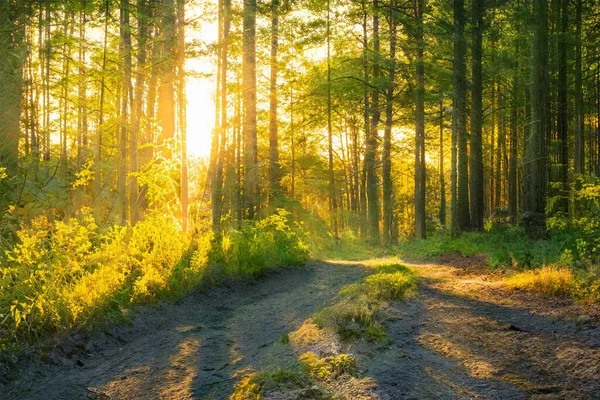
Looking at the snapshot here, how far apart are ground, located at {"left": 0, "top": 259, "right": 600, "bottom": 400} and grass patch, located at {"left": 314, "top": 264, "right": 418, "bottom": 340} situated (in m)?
0.17

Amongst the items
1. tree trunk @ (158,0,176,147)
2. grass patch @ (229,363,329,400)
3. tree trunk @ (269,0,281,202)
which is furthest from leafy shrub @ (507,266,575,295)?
tree trunk @ (269,0,281,202)

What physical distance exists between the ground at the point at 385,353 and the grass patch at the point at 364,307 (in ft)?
0.55

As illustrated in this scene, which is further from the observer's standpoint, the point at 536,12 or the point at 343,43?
the point at 343,43

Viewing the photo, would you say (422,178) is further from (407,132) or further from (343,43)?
(343,43)

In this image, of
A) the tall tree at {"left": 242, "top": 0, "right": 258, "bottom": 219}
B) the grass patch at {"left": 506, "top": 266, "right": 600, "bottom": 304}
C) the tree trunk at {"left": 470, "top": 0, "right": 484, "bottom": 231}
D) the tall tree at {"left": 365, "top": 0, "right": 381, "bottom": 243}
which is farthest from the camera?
the tall tree at {"left": 365, "top": 0, "right": 381, "bottom": 243}

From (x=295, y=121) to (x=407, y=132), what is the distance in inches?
276

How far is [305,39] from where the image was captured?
21594mm

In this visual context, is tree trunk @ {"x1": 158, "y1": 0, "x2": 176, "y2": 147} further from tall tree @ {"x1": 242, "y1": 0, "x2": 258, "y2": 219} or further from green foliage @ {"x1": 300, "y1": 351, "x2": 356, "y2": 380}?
green foliage @ {"x1": 300, "y1": 351, "x2": 356, "y2": 380}

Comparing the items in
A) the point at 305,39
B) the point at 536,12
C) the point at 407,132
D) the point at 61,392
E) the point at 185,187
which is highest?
the point at 305,39

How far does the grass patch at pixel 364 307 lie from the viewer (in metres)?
4.88

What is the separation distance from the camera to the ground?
377cm

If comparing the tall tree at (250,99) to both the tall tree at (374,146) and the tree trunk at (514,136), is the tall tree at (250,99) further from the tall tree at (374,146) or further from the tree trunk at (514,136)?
the tree trunk at (514,136)

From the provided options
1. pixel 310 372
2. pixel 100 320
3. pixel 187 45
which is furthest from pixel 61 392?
pixel 187 45

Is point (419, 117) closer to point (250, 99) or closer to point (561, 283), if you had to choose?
point (250, 99)
